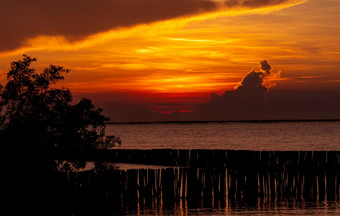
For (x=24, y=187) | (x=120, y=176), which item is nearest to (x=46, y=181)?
(x=24, y=187)

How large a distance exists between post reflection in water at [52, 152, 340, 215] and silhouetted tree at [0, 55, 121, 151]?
3.18m

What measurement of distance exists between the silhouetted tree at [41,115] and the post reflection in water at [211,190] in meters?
3.18

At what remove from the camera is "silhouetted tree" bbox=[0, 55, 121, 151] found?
85.3 feet

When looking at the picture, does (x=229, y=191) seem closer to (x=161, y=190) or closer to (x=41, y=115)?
(x=161, y=190)

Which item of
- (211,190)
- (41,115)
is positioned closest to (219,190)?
(211,190)

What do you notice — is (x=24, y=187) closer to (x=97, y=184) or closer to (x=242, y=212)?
(x=97, y=184)

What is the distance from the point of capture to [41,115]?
2689 cm

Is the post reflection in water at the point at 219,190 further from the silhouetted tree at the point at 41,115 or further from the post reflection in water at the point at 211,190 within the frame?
the silhouetted tree at the point at 41,115

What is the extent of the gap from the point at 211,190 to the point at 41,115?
1197 centimetres

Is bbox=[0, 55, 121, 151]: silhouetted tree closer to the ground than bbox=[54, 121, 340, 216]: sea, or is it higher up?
higher up

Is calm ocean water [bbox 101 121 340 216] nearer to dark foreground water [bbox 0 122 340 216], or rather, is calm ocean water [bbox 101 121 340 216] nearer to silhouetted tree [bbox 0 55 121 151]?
dark foreground water [bbox 0 122 340 216]

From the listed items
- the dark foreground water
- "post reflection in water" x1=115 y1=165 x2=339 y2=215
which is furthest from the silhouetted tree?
"post reflection in water" x1=115 y1=165 x2=339 y2=215

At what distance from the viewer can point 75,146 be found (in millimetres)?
26969

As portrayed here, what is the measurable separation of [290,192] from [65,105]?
1507 cm
